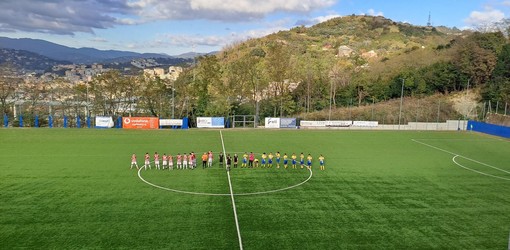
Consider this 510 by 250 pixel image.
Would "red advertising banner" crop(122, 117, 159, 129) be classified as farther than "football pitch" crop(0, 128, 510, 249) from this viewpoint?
Yes

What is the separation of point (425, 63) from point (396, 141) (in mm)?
54638

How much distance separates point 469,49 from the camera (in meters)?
75.2

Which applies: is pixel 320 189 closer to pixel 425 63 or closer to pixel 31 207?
pixel 31 207

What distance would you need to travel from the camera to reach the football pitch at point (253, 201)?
618 inches

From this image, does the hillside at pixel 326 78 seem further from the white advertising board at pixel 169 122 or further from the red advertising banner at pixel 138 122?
the red advertising banner at pixel 138 122

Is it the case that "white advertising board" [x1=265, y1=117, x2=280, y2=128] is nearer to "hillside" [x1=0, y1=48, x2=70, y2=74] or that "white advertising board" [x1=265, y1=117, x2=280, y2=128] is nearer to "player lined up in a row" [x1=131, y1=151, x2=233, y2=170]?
"player lined up in a row" [x1=131, y1=151, x2=233, y2=170]

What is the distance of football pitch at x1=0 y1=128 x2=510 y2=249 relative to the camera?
51.5ft

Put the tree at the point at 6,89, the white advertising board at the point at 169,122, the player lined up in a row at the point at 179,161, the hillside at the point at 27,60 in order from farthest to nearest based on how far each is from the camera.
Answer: the hillside at the point at 27,60 → the tree at the point at 6,89 → the white advertising board at the point at 169,122 → the player lined up in a row at the point at 179,161

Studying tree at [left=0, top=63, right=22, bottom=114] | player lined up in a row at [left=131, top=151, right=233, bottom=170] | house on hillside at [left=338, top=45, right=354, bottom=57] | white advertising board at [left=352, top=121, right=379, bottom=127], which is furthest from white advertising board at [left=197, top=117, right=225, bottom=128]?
house on hillside at [left=338, top=45, right=354, bottom=57]

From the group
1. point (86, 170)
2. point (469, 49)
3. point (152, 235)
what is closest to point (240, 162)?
point (86, 170)

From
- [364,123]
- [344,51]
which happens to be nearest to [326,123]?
[364,123]

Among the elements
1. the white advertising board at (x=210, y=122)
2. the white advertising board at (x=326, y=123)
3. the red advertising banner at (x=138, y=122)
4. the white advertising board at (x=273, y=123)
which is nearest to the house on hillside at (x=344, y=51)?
the white advertising board at (x=326, y=123)

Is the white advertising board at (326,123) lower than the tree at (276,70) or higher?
lower

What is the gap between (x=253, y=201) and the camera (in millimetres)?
20406
